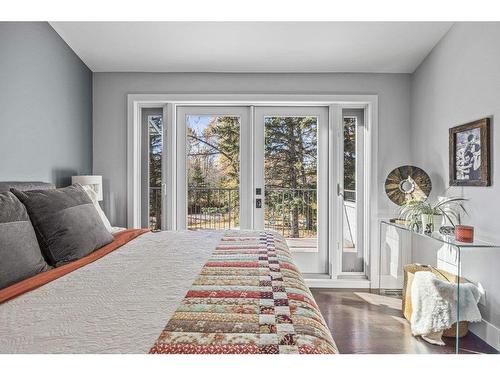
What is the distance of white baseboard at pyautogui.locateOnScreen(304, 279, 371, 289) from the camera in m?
3.46

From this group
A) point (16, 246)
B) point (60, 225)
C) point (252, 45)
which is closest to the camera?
point (16, 246)

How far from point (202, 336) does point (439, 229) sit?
2518mm

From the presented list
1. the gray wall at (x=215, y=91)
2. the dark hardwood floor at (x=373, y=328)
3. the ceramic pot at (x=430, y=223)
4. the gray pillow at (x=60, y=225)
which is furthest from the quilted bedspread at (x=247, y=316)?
the gray wall at (x=215, y=91)

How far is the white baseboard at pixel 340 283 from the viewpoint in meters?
3.46

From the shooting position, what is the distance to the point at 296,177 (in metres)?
3.61

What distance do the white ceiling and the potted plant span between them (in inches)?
58.4

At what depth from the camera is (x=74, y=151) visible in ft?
10.2

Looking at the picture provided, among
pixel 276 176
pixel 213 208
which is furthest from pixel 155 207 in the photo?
pixel 276 176

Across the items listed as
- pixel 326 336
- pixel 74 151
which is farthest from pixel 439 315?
pixel 74 151

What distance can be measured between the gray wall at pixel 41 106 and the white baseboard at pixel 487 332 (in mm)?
3570

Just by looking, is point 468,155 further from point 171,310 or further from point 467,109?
point 171,310

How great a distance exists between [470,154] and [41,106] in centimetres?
346

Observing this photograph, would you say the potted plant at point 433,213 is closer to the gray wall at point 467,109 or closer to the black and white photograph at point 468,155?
the gray wall at point 467,109
